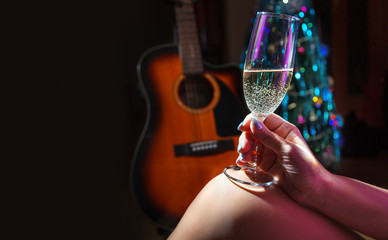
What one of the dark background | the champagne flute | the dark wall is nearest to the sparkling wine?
the champagne flute

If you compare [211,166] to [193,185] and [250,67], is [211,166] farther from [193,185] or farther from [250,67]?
[250,67]

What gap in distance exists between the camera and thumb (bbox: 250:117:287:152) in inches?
22.1

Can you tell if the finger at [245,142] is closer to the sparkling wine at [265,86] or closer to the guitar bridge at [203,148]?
the sparkling wine at [265,86]

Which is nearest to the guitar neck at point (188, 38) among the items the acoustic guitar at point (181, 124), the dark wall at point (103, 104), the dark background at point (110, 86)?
the acoustic guitar at point (181, 124)

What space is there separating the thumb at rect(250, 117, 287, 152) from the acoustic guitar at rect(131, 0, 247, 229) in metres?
0.47

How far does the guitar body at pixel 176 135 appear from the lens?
1104 mm

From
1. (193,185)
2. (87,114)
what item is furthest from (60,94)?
(193,185)

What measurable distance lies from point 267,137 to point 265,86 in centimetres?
11

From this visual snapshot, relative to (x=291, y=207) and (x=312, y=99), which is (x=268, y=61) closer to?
(x=291, y=207)

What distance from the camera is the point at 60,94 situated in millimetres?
1254

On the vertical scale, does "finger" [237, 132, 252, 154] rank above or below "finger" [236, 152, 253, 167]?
above

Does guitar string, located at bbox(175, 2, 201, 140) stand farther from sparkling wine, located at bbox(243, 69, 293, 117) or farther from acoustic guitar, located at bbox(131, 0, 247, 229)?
sparkling wine, located at bbox(243, 69, 293, 117)

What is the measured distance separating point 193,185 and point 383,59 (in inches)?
31.4

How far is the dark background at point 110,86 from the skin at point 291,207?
1.49ft
